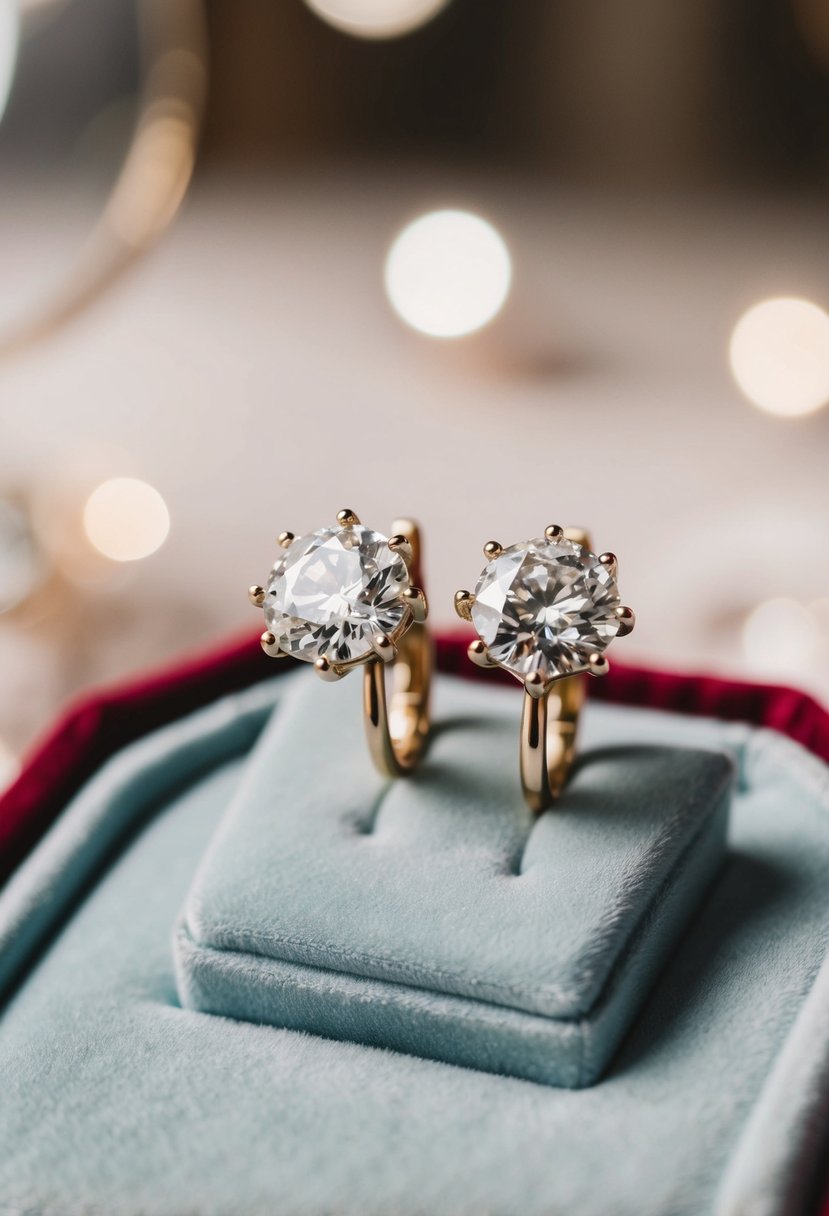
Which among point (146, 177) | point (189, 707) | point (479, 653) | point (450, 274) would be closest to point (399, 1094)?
point (479, 653)

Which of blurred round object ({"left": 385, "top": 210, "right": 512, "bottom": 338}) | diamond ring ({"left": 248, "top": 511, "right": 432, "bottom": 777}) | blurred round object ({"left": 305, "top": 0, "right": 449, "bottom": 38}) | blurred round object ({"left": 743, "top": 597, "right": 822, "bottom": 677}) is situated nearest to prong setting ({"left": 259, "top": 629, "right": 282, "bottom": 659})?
diamond ring ({"left": 248, "top": 511, "right": 432, "bottom": 777})

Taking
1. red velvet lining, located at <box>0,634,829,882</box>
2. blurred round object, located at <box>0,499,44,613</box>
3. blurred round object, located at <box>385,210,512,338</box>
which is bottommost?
blurred round object, located at <box>0,499,44,613</box>

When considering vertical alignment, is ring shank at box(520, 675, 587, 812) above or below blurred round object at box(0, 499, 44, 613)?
above

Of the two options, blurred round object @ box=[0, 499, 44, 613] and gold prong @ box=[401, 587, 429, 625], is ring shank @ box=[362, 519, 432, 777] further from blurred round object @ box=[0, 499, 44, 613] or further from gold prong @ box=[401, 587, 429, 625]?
blurred round object @ box=[0, 499, 44, 613]

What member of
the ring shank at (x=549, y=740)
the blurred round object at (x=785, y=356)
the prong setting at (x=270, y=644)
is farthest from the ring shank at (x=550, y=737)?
the blurred round object at (x=785, y=356)

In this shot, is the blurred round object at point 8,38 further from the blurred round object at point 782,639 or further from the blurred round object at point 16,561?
the blurred round object at point 782,639

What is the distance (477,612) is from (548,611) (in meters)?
0.03

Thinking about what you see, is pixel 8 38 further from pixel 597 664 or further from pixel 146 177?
pixel 597 664

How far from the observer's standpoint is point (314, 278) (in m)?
1.77

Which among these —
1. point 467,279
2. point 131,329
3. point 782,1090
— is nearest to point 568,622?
point 782,1090

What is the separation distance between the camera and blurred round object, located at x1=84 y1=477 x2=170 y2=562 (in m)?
1.30

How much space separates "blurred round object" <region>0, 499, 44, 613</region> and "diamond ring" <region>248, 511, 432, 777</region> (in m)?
0.67

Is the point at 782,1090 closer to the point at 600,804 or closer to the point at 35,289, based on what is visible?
the point at 600,804

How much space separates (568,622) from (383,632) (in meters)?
0.08
